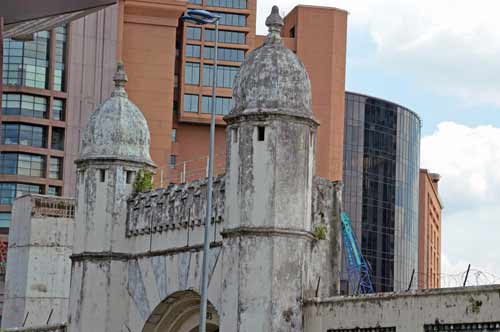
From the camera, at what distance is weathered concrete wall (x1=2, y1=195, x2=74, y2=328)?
1911 inches

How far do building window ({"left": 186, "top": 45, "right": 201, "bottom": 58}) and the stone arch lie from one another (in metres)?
67.7

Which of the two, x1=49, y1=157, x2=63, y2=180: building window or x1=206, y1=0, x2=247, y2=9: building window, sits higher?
x1=206, y1=0, x2=247, y2=9: building window

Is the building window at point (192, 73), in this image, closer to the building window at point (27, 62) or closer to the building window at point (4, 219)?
the building window at point (27, 62)

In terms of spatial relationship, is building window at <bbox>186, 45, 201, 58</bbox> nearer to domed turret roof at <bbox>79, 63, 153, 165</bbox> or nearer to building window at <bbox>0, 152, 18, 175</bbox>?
building window at <bbox>0, 152, 18, 175</bbox>

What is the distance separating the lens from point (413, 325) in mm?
24703

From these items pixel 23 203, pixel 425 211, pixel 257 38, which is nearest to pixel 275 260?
pixel 23 203

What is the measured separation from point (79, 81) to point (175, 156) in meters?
11.2

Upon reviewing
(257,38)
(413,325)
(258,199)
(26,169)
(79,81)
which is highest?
(257,38)

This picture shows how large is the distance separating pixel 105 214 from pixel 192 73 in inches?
2584

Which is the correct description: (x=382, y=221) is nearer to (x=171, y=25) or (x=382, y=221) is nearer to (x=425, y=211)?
(x=425, y=211)

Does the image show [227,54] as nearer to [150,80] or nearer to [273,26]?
[150,80]

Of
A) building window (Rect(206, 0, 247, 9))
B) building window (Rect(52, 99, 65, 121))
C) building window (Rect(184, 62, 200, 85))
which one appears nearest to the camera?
building window (Rect(52, 99, 65, 121))

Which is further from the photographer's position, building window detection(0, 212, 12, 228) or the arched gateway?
building window detection(0, 212, 12, 228)

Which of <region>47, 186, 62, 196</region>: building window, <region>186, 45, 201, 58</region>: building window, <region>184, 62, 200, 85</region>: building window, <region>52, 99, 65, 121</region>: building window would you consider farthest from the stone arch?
<region>186, 45, 201, 58</region>: building window
